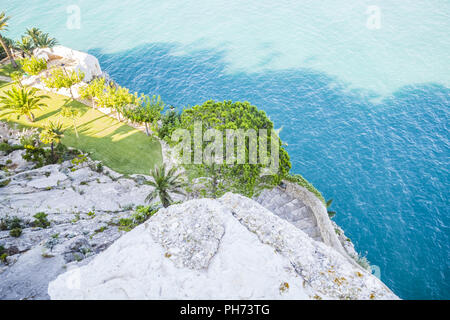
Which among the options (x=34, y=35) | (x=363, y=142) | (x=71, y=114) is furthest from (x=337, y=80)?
(x=34, y=35)

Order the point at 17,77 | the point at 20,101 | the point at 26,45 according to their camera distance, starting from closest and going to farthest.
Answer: the point at 20,101, the point at 17,77, the point at 26,45

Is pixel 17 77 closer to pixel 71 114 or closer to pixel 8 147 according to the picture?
pixel 71 114

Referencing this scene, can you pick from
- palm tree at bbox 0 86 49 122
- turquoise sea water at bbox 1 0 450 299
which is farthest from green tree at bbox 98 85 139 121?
turquoise sea water at bbox 1 0 450 299

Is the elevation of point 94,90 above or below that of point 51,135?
above

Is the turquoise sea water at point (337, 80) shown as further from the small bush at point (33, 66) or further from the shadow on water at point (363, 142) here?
the small bush at point (33, 66)
